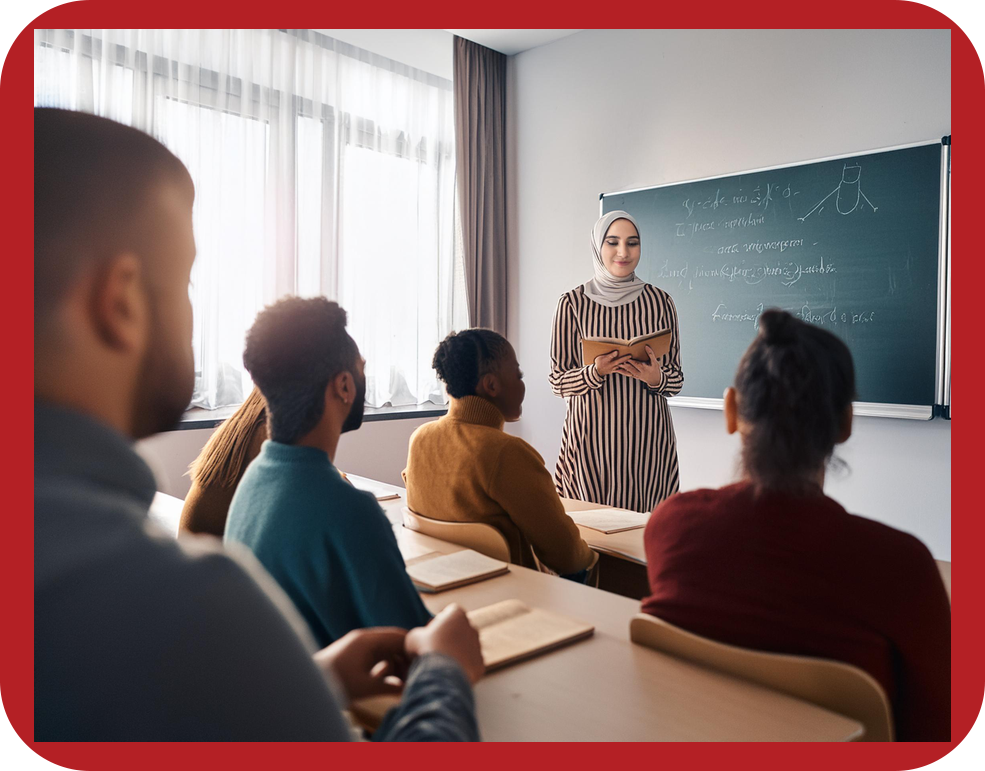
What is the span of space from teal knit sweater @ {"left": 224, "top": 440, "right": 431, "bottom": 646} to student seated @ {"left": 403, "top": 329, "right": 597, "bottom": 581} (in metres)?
0.79

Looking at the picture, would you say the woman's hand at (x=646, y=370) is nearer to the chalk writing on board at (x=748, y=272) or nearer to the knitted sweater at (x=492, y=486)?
the knitted sweater at (x=492, y=486)

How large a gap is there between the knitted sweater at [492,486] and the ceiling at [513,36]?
330cm

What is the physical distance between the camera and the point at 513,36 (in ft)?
14.8

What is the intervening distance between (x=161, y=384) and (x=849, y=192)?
3501 millimetres

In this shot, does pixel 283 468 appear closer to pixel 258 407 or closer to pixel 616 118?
pixel 258 407

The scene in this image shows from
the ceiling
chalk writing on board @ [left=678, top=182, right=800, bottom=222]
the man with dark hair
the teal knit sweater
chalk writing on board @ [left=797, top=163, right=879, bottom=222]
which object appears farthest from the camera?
the ceiling

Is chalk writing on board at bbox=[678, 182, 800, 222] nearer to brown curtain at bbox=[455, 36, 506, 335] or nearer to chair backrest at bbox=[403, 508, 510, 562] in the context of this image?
brown curtain at bbox=[455, 36, 506, 335]

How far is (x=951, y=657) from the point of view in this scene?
0.98 m

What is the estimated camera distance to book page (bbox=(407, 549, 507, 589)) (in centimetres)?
149

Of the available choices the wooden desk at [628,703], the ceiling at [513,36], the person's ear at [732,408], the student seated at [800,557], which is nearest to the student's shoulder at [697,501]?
the student seated at [800,557]

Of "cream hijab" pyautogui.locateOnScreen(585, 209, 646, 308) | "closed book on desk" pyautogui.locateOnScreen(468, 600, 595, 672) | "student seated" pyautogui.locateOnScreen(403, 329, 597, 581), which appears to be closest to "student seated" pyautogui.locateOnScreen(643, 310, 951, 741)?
"closed book on desk" pyautogui.locateOnScreen(468, 600, 595, 672)

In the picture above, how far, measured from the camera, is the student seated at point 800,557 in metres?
0.99

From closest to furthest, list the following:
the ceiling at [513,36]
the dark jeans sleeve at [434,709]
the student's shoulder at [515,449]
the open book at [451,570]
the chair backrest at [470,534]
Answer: the dark jeans sleeve at [434,709], the open book at [451,570], the chair backrest at [470,534], the student's shoulder at [515,449], the ceiling at [513,36]

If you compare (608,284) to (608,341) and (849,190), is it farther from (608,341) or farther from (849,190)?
(849,190)
